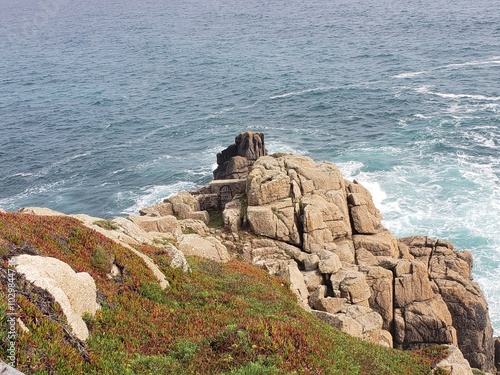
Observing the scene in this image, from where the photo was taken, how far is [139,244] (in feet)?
99.0

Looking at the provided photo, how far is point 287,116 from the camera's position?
98.8 m

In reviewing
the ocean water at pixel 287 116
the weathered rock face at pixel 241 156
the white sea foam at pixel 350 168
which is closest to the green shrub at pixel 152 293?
the ocean water at pixel 287 116

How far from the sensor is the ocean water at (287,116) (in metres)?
68.6

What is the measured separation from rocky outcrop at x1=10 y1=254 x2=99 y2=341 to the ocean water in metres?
41.2

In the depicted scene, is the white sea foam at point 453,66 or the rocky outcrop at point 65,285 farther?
the white sea foam at point 453,66

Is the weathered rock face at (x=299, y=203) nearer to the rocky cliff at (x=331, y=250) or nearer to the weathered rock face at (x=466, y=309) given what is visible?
the rocky cliff at (x=331, y=250)

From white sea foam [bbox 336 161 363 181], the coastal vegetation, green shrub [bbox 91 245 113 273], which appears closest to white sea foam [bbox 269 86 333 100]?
white sea foam [bbox 336 161 363 181]

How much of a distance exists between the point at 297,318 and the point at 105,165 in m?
71.1

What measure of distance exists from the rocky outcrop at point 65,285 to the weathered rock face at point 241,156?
5042cm

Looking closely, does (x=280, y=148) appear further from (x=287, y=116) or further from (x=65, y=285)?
(x=65, y=285)

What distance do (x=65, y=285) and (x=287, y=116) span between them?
8454cm

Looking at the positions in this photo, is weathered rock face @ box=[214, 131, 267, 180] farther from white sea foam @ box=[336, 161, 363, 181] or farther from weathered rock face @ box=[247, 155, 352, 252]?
weathered rock face @ box=[247, 155, 352, 252]

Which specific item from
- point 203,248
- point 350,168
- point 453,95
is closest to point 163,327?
point 203,248

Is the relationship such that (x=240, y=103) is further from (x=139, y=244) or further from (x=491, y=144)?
(x=139, y=244)
